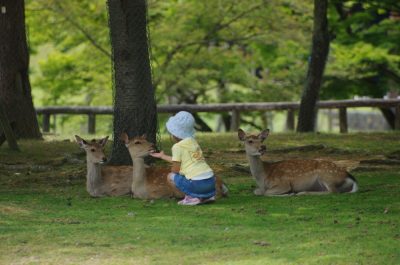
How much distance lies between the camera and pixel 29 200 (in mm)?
10133

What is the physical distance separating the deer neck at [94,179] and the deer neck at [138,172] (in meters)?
0.49

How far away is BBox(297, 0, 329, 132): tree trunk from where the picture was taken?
60.2 ft

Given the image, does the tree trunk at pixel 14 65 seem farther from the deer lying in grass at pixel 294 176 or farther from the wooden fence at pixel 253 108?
the deer lying in grass at pixel 294 176

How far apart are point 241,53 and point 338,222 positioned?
764 inches

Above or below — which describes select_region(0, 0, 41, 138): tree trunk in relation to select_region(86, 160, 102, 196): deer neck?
above

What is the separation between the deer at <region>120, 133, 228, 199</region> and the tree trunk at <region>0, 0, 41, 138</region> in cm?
719

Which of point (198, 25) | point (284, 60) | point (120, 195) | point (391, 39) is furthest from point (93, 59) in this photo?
point (120, 195)

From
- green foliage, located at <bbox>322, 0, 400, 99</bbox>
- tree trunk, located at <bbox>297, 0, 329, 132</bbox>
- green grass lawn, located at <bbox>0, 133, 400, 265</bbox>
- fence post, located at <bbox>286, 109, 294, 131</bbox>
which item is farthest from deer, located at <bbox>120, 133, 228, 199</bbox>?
green foliage, located at <bbox>322, 0, 400, 99</bbox>

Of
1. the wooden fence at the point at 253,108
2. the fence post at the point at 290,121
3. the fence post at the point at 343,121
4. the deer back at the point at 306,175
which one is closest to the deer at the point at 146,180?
the deer back at the point at 306,175

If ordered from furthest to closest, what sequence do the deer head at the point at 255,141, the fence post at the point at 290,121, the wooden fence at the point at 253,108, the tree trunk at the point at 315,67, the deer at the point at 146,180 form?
the fence post at the point at 290,121
the wooden fence at the point at 253,108
the tree trunk at the point at 315,67
the deer head at the point at 255,141
the deer at the point at 146,180

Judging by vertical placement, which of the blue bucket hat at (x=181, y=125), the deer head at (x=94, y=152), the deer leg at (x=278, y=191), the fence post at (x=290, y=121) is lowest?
the fence post at (x=290, y=121)

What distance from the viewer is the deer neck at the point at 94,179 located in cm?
1034

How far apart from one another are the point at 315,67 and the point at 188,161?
32.5 feet

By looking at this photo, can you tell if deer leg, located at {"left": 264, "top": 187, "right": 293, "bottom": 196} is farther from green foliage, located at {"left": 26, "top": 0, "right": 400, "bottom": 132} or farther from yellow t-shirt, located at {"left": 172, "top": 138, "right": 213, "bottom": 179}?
green foliage, located at {"left": 26, "top": 0, "right": 400, "bottom": 132}
